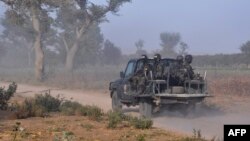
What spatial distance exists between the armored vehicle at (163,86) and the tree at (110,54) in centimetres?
7771

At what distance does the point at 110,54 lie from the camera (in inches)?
3740

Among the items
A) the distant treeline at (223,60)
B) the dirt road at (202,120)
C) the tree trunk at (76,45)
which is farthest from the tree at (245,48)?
the dirt road at (202,120)

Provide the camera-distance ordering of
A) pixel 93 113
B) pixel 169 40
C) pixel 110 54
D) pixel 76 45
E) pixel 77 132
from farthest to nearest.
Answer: pixel 169 40
pixel 110 54
pixel 76 45
pixel 93 113
pixel 77 132

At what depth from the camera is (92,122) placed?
1348 centimetres

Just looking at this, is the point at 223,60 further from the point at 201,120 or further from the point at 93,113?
the point at 93,113

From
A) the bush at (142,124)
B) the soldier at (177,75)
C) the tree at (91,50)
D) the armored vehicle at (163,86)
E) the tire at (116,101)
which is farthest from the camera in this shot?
the tree at (91,50)

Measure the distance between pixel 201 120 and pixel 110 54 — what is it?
79.7 metres

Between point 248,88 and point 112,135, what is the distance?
58.2 feet

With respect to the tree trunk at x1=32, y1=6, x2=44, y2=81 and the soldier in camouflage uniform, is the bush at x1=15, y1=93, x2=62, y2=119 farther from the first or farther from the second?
the tree trunk at x1=32, y1=6, x2=44, y2=81

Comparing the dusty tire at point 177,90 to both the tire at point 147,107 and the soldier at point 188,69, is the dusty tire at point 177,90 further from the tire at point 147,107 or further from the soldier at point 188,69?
the tire at point 147,107

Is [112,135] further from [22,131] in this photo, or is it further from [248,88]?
[248,88]

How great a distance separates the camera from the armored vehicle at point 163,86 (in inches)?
623

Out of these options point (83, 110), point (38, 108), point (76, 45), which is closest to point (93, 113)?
point (83, 110)

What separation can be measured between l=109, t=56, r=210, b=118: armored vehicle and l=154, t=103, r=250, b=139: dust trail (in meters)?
0.53
